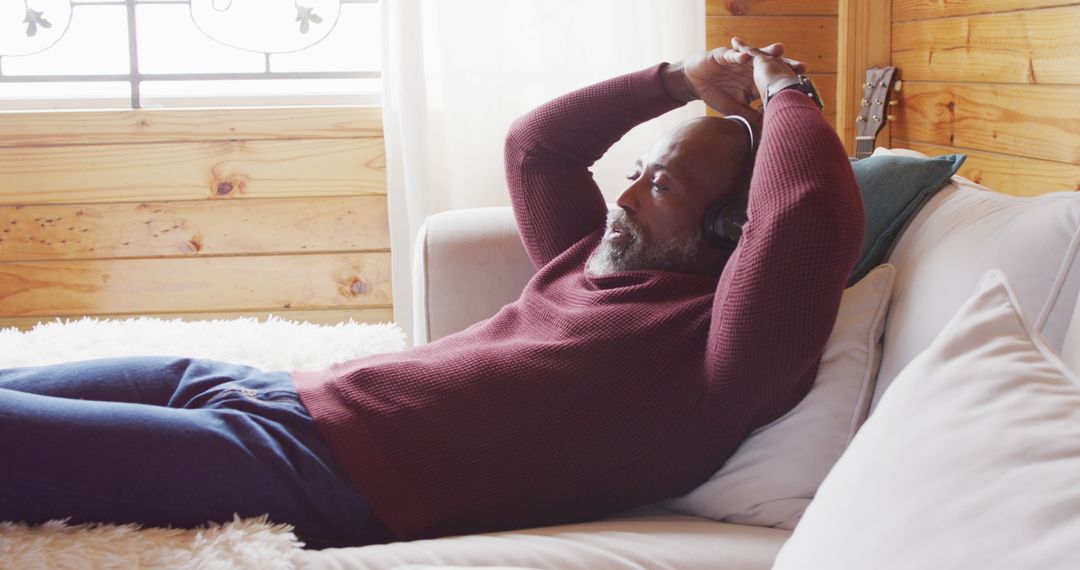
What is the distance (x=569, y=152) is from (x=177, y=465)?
85 centimetres

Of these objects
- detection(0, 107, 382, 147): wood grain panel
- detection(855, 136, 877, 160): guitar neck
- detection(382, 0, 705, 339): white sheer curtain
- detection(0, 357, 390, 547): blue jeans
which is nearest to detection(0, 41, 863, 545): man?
detection(0, 357, 390, 547): blue jeans

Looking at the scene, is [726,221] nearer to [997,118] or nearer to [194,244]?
[997,118]

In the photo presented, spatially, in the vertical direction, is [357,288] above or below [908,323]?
below

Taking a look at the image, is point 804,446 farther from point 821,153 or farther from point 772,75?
point 772,75

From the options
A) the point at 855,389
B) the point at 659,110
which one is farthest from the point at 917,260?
the point at 659,110

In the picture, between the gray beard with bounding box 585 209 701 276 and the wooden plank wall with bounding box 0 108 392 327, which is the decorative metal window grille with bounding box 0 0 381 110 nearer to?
the wooden plank wall with bounding box 0 108 392 327

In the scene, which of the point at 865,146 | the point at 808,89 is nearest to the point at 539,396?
the point at 808,89

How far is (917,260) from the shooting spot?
1232 mm

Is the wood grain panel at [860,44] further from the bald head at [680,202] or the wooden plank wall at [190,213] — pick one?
the wooden plank wall at [190,213]

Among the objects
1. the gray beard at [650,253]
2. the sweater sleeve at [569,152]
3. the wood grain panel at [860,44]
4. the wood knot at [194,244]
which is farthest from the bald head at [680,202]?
the wood knot at [194,244]

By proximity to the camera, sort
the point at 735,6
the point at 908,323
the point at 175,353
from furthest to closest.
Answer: the point at 735,6 → the point at 175,353 → the point at 908,323

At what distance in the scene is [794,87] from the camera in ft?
4.35

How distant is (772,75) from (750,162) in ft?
0.42

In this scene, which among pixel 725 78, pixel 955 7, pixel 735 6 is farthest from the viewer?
pixel 735 6
